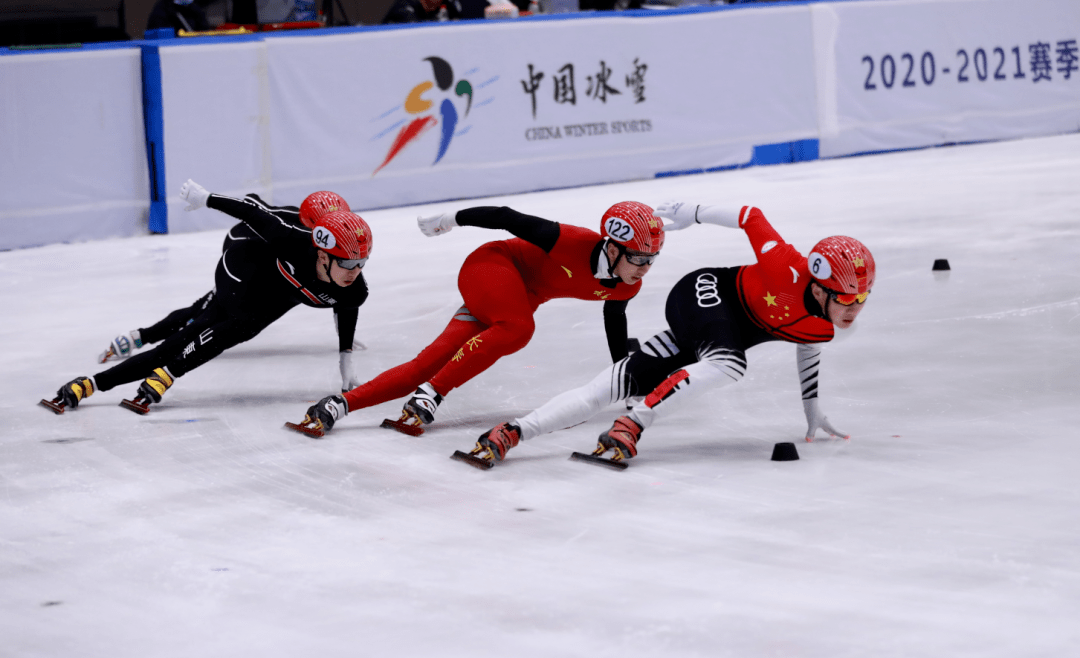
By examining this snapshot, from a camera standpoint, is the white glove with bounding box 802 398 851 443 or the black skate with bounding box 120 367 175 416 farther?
the black skate with bounding box 120 367 175 416

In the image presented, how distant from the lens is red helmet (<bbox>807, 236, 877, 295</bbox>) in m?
4.01

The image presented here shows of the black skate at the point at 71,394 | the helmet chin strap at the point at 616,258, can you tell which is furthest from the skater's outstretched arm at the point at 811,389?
the black skate at the point at 71,394

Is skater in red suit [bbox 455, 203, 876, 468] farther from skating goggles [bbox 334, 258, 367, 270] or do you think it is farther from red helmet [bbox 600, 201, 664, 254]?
skating goggles [bbox 334, 258, 367, 270]

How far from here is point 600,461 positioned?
4293 mm

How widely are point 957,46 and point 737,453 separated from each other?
1188 centimetres

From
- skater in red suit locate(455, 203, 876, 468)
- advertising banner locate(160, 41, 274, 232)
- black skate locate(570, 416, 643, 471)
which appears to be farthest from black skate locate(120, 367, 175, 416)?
advertising banner locate(160, 41, 274, 232)

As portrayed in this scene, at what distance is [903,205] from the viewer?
34.5 feet

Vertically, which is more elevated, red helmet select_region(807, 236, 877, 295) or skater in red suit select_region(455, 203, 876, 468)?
red helmet select_region(807, 236, 877, 295)

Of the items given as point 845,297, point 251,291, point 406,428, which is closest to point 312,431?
point 406,428

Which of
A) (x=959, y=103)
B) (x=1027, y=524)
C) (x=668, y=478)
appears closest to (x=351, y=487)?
(x=668, y=478)

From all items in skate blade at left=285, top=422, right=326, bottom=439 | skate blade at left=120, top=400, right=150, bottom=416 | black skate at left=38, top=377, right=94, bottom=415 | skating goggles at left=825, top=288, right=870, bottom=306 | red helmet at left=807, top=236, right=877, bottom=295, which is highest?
red helmet at left=807, top=236, right=877, bottom=295

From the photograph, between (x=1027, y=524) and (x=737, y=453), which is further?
(x=737, y=453)

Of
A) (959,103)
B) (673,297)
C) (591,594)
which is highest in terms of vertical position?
(959,103)

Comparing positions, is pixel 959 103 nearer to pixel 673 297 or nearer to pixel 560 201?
pixel 560 201
